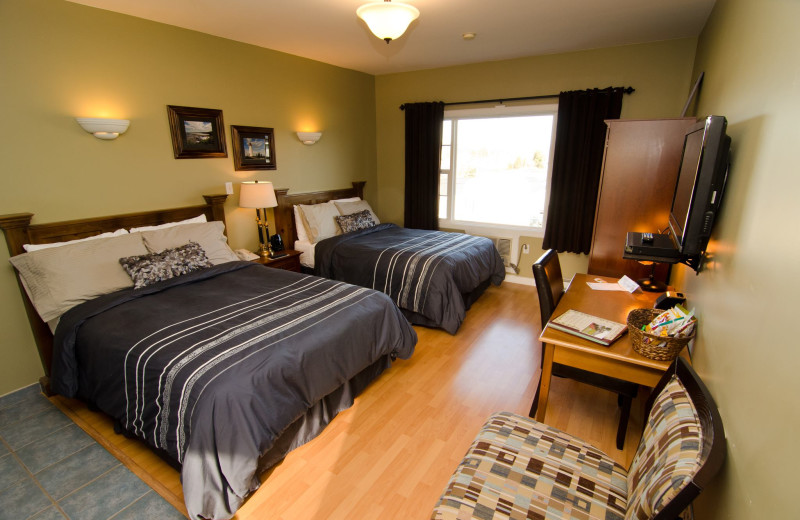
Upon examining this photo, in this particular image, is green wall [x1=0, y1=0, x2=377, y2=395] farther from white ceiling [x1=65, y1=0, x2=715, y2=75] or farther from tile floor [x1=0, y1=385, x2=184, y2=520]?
tile floor [x1=0, y1=385, x2=184, y2=520]

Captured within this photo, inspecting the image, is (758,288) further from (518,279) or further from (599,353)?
(518,279)

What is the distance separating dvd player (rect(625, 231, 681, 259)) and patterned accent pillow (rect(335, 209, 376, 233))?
2887 mm

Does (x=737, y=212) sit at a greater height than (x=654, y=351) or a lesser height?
greater

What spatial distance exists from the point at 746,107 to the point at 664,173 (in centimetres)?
126

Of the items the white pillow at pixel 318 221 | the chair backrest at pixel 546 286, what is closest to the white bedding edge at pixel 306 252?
the white pillow at pixel 318 221

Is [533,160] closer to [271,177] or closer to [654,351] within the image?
[271,177]

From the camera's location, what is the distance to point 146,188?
3020 millimetres

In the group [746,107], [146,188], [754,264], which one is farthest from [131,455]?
[746,107]

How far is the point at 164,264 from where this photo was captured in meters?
2.63

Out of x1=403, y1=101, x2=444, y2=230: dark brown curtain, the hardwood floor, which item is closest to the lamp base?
the hardwood floor

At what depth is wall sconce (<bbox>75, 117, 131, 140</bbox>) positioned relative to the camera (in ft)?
8.49

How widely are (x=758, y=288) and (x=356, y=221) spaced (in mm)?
3779

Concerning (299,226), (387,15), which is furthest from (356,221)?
(387,15)

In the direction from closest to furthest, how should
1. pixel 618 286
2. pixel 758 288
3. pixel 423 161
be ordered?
pixel 758 288, pixel 618 286, pixel 423 161
